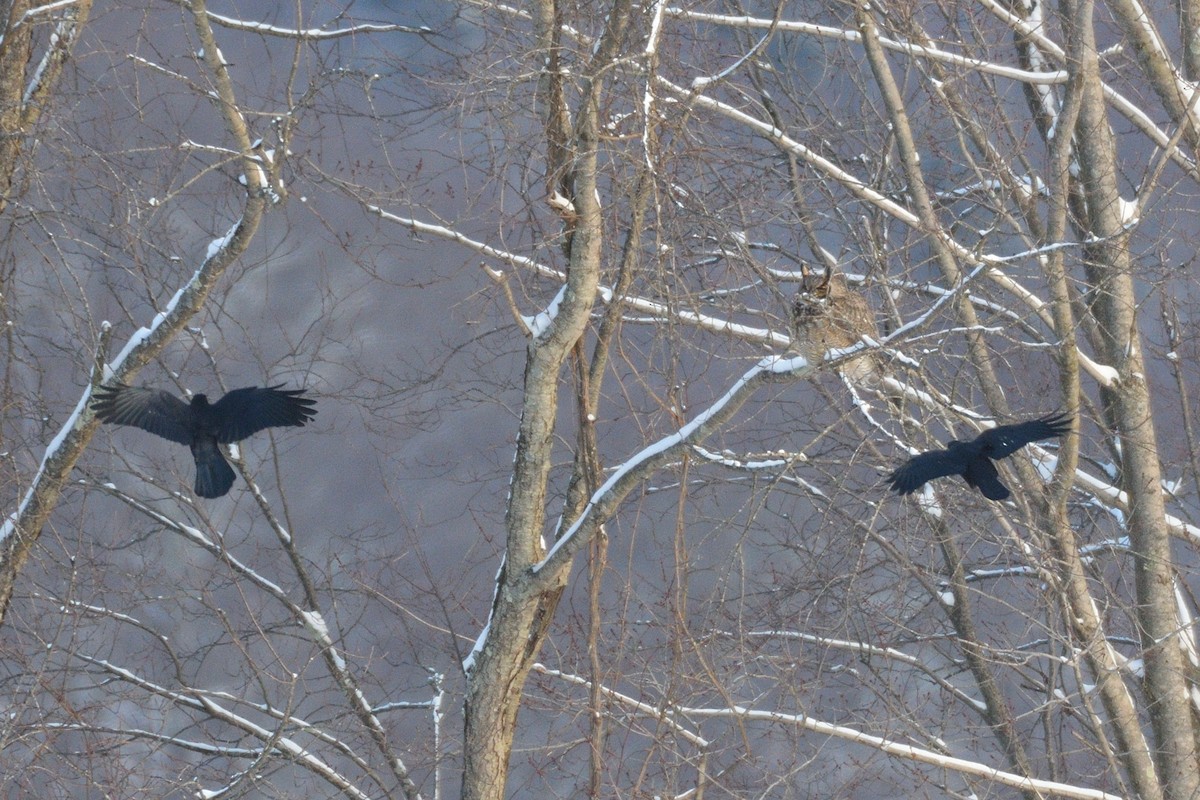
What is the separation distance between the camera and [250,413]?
181 inches

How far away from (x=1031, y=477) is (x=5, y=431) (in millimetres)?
6749

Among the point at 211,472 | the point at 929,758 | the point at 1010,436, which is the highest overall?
the point at 211,472

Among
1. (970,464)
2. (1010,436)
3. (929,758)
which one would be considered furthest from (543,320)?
(929,758)

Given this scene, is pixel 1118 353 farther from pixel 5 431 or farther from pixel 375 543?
pixel 5 431

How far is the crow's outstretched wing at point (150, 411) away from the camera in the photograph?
4496mm

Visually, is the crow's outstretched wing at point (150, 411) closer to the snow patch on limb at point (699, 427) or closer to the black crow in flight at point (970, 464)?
the snow patch on limb at point (699, 427)

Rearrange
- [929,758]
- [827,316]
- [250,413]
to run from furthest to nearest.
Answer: [929,758], [250,413], [827,316]

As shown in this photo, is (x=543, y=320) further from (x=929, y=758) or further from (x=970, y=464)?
(x=929, y=758)

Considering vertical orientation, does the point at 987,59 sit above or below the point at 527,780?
above

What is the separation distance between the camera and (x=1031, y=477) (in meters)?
6.22

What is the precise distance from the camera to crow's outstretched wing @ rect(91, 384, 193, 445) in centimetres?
450

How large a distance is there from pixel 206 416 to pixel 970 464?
8.78ft

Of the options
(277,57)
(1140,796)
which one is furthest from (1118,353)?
(277,57)

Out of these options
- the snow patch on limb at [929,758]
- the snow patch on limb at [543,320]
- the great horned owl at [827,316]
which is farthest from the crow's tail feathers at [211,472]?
the snow patch on limb at [929,758]
